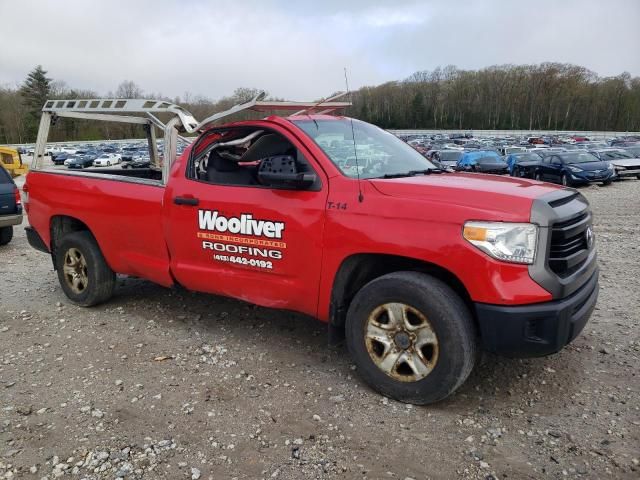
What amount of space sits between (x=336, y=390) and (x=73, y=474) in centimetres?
167

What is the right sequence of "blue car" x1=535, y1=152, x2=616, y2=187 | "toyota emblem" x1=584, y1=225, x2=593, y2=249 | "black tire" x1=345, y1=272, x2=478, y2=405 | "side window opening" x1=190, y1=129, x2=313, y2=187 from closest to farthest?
"black tire" x1=345, y1=272, x2=478, y2=405 → "toyota emblem" x1=584, y1=225, x2=593, y2=249 → "side window opening" x1=190, y1=129, x2=313, y2=187 → "blue car" x1=535, y1=152, x2=616, y2=187

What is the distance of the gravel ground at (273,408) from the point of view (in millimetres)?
2805

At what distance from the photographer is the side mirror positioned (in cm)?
354

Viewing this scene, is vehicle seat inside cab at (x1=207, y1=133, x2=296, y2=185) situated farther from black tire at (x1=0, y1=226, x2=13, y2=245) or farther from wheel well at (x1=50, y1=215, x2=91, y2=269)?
black tire at (x1=0, y1=226, x2=13, y2=245)

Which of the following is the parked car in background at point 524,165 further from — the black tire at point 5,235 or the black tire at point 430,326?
the black tire at point 430,326

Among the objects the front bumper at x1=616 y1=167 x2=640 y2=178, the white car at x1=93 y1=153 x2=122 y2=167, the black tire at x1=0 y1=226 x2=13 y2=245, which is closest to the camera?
the black tire at x1=0 y1=226 x2=13 y2=245

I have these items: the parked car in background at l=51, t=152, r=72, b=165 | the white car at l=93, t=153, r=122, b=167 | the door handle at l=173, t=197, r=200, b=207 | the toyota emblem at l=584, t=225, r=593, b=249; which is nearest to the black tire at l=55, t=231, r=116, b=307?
the door handle at l=173, t=197, r=200, b=207

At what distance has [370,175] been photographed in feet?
12.3

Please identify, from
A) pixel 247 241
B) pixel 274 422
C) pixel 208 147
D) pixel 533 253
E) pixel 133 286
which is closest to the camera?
pixel 533 253

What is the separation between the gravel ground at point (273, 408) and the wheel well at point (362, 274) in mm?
526

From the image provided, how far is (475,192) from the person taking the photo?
317cm

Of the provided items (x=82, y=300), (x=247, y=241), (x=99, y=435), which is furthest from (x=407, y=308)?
(x=82, y=300)

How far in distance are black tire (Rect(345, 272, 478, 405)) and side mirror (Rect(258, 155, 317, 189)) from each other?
2.74 ft

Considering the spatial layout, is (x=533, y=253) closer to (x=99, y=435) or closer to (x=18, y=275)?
(x=99, y=435)
